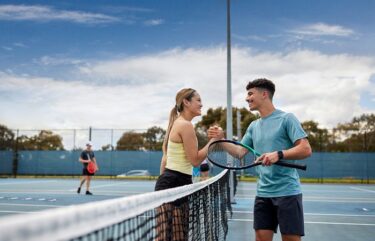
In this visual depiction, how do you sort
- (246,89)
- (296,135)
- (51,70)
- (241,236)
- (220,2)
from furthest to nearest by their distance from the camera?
(51,70)
(220,2)
(241,236)
(246,89)
(296,135)

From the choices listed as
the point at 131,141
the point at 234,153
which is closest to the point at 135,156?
the point at 131,141

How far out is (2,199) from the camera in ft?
37.9

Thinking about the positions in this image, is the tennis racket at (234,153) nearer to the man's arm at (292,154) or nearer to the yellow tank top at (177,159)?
the yellow tank top at (177,159)

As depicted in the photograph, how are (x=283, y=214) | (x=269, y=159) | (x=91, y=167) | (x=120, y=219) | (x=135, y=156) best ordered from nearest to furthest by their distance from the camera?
(x=120, y=219) < (x=269, y=159) < (x=283, y=214) < (x=91, y=167) < (x=135, y=156)

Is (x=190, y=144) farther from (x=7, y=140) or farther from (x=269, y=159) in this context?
(x=7, y=140)

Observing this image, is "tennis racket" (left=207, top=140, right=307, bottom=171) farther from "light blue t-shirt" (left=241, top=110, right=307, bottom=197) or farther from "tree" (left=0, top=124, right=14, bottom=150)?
"tree" (left=0, top=124, right=14, bottom=150)

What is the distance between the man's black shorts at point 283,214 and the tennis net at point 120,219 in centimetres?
55

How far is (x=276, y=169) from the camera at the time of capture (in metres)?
3.39

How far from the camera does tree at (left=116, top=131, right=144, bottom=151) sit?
2692 cm

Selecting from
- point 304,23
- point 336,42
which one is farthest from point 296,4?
point 336,42

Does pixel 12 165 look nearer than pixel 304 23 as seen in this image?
No

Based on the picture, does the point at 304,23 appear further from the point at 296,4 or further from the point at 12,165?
the point at 12,165

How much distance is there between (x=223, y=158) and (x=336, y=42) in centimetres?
2004

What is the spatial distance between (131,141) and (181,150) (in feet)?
78.5
